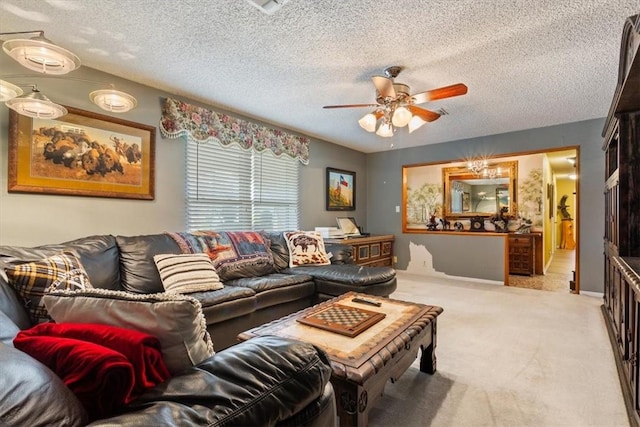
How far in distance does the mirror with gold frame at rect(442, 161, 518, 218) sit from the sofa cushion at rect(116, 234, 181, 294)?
205 inches

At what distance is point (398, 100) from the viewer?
2.67 meters

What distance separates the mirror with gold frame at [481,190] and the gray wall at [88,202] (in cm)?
455

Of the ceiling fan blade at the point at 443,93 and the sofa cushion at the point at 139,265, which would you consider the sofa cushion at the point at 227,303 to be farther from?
the ceiling fan blade at the point at 443,93

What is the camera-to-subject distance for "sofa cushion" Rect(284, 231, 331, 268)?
3.58 m

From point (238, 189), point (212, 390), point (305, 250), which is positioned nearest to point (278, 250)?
point (305, 250)

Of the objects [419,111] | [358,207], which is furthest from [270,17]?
[358,207]

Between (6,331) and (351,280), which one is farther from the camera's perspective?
(351,280)

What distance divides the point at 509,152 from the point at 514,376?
11.8 feet

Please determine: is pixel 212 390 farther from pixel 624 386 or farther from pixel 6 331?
pixel 624 386

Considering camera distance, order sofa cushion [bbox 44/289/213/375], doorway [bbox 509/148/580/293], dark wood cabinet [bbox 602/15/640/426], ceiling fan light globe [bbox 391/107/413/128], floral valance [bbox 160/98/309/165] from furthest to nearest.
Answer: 1. doorway [bbox 509/148/580/293]
2. floral valance [bbox 160/98/309/165]
3. ceiling fan light globe [bbox 391/107/413/128]
4. dark wood cabinet [bbox 602/15/640/426]
5. sofa cushion [bbox 44/289/213/375]

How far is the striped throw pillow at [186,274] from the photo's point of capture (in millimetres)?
2410

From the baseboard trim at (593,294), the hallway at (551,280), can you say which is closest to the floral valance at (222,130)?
the hallway at (551,280)

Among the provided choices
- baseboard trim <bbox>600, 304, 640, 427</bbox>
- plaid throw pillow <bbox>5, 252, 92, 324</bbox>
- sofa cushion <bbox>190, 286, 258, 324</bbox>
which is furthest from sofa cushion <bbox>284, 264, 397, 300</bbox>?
plaid throw pillow <bbox>5, 252, 92, 324</bbox>

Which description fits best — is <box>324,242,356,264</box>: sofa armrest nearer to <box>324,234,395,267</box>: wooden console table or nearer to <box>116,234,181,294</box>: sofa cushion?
<box>324,234,395,267</box>: wooden console table
